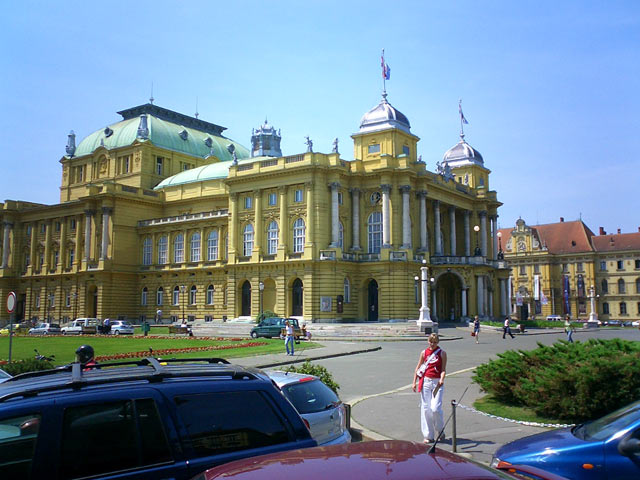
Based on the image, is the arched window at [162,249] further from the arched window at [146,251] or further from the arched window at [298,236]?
the arched window at [298,236]

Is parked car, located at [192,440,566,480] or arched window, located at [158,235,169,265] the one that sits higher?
arched window, located at [158,235,169,265]

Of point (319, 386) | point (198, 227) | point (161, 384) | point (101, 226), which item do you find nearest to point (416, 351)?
point (319, 386)

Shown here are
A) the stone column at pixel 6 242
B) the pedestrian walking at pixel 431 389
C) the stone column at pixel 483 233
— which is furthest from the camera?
the stone column at pixel 6 242

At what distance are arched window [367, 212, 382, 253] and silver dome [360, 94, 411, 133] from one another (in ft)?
28.4

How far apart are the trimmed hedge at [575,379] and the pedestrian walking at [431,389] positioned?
246 centimetres

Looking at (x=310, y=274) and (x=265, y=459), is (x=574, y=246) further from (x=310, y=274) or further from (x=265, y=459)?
(x=265, y=459)

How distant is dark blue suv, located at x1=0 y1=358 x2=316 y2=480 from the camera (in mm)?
4535

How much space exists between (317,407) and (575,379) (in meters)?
5.85

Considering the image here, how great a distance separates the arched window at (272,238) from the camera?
57688mm

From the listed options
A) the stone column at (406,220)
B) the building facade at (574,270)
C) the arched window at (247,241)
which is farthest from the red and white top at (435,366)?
the building facade at (574,270)

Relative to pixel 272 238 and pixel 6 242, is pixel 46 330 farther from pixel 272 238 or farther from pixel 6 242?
pixel 6 242

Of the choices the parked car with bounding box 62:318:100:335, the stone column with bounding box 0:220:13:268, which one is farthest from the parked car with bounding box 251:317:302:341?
the stone column with bounding box 0:220:13:268

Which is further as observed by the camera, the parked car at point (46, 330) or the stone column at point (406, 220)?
the stone column at point (406, 220)

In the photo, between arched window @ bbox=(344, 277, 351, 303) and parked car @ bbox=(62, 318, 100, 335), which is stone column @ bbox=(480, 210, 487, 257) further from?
parked car @ bbox=(62, 318, 100, 335)
